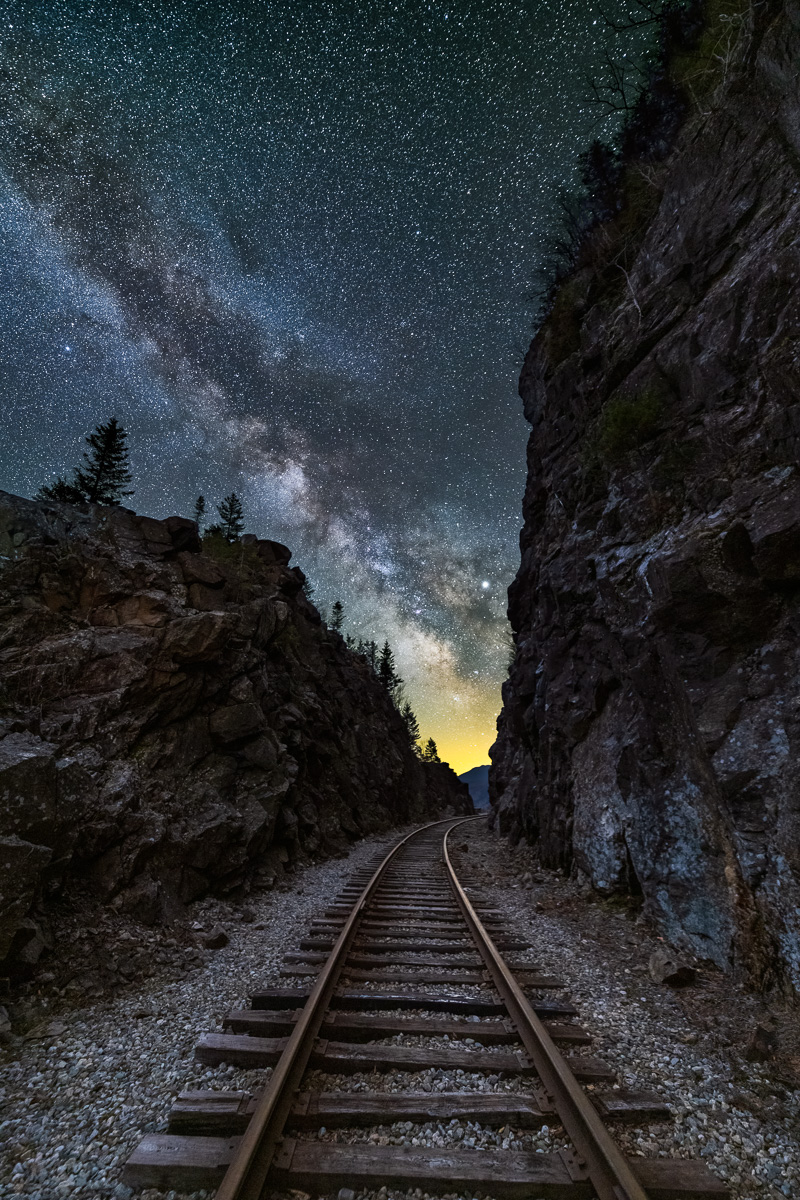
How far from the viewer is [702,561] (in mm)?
7215

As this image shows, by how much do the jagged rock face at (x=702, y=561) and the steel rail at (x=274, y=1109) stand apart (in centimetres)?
459

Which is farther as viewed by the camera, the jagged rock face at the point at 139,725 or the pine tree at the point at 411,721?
the pine tree at the point at 411,721

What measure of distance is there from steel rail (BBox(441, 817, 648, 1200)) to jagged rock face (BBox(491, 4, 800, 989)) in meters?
2.70

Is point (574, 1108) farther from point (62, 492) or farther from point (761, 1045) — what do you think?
point (62, 492)

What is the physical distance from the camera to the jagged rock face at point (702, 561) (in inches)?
235

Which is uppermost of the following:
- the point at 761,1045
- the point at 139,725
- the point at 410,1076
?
the point at 139,725

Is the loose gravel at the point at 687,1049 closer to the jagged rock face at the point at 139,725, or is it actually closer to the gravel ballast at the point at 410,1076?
the gravel ballast at the point at 410,1076

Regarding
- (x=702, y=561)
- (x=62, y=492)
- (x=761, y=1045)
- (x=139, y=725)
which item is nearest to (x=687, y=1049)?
(x=761, y=1045)

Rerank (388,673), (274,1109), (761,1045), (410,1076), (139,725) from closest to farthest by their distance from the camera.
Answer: (274,1109) < (410,1076) < (761,1045) < (139,725) < (388,673)

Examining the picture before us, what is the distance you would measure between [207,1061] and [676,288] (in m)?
13.5

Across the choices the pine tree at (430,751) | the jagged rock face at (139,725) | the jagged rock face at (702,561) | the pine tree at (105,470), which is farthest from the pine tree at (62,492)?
the pine tree at (430,751)

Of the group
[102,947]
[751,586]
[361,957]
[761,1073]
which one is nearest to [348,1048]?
[361,957]

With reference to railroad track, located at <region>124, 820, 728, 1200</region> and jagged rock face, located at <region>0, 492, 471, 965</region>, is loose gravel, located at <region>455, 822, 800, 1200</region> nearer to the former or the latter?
railroad track, located at <region>124, 820, 728, 1200</region>

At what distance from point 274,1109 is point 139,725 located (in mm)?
7591
